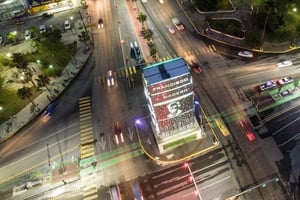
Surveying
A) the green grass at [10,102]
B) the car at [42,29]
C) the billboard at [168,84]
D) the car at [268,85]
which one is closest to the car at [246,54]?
the car at [268,85]

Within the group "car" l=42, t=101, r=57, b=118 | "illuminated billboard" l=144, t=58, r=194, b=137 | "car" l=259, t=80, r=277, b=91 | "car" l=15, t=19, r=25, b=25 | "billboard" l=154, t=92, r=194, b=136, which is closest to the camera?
"illuminated billboard" l=144, t=58, r=194, b=137

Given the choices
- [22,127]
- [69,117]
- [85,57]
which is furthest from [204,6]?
[22,127]

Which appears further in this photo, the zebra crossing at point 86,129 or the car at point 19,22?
the car at point 19,22

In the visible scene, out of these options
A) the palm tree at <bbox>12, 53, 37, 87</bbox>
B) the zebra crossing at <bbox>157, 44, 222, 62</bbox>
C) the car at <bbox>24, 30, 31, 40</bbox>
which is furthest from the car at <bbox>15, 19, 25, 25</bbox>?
the zebra crossing at <bbox>157, 44, 222, 62</bbox>

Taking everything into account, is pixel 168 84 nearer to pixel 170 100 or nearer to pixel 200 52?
pixel 170 100

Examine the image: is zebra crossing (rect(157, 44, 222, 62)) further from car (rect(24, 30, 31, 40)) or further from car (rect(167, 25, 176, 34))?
car (rect(24, 30, 31, 40))

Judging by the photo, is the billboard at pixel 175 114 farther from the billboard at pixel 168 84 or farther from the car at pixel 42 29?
the car at pixel 42 29

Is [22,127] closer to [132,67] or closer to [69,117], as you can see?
[69,117]

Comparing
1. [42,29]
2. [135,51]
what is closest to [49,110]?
[135,51]
